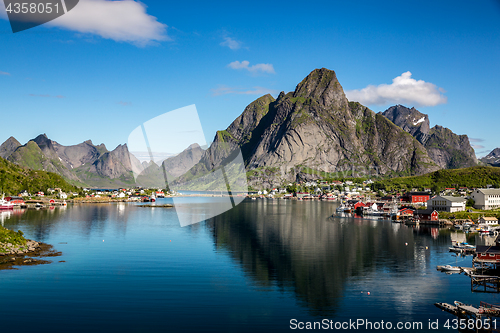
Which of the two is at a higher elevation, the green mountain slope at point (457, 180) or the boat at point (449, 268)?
the green mountain slope at point (457, 180)

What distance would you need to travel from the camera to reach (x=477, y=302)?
920 inches

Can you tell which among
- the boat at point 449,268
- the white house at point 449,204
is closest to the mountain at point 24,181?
the white house at point 449,204

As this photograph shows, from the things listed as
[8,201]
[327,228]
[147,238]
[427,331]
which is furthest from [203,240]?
[8,201]

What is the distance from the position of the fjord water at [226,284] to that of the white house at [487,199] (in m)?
33.5

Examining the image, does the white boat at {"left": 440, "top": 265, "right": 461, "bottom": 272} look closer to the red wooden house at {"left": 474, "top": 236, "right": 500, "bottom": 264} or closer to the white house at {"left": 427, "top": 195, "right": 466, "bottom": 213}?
the red wooden house at {"left": 474, "top": 236, "right": 500, "bottom": 264}

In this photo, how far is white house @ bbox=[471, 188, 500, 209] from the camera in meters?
75.4

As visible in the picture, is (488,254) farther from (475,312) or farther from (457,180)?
(457,180)

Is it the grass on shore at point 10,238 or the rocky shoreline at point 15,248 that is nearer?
the rocky shoreline at point 15,248

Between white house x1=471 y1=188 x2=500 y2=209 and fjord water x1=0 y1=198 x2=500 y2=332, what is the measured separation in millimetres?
33462

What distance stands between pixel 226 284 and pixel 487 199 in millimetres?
69981

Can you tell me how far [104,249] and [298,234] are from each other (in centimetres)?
2580

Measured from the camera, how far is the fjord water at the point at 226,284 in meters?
20.3

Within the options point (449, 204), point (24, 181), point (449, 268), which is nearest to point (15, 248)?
point (449, 268)

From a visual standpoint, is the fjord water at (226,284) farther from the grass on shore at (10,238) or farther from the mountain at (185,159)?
the mountain at (185,159)
